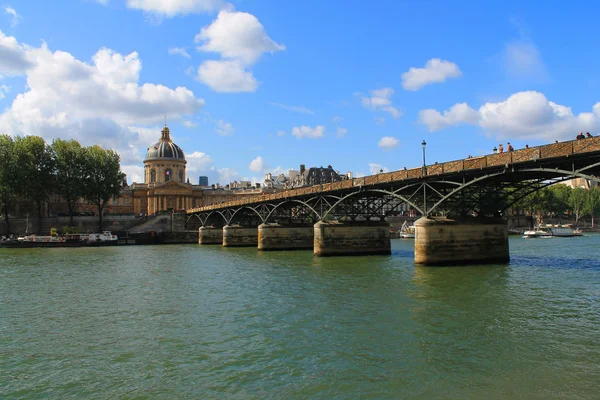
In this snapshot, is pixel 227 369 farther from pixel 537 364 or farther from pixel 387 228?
pixel 387 228

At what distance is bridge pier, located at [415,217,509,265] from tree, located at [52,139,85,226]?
231 feet

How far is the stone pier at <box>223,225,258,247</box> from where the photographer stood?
74.7 m

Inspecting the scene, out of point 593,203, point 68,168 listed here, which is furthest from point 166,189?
point 593,203

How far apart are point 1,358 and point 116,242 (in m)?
69.4

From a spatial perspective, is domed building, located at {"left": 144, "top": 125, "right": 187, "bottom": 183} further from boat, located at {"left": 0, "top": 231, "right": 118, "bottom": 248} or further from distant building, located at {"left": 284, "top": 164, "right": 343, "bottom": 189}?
boat, located at {"left": 0, "top": 231, "right": 118, "bottom": 248}

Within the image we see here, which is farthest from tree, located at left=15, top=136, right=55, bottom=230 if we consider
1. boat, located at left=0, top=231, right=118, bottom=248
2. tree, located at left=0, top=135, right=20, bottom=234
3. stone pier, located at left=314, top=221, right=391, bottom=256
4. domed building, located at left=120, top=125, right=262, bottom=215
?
domed building, located at left=120, top=125, right=262, bottom=215

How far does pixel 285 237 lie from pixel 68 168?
47.8 m

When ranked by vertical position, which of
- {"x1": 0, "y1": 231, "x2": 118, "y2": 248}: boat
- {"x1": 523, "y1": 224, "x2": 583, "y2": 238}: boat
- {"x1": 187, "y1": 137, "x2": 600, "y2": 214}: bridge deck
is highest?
{"x1": 187, "y1": 137, "x2": 600, "y2": 214}: bridge deck

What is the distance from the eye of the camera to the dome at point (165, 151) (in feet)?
543

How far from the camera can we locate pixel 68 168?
8906 cm

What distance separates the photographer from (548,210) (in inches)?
5379

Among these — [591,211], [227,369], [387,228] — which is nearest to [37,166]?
[387,228]

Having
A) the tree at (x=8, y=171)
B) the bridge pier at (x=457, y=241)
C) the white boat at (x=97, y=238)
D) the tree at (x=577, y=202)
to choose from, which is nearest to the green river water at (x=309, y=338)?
the bridge pier at (x=457, y=241)

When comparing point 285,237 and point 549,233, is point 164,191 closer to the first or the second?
point 285,237
